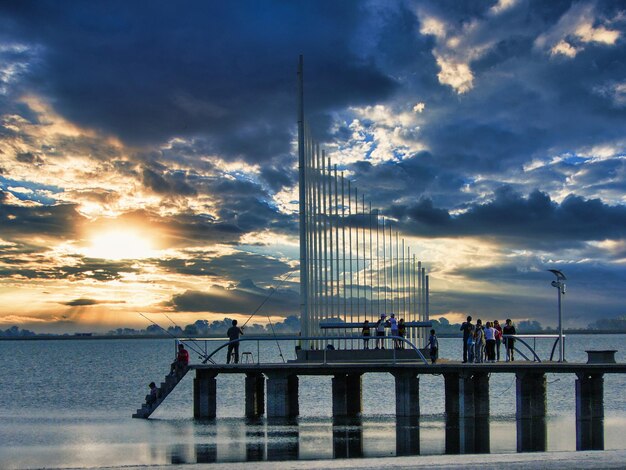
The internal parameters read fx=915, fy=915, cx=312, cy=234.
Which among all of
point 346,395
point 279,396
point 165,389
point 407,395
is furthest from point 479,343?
point 165,389

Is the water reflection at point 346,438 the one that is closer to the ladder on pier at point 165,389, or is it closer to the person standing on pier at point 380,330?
the ladder on pier at point 165,389

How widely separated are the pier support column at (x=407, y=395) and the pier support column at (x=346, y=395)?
3531 mm

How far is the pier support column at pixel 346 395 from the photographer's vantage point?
143 ft

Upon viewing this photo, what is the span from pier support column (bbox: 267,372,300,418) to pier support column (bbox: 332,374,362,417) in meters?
2.68

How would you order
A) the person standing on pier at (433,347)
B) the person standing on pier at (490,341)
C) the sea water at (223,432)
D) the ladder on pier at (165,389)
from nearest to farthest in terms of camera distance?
the sea water at (223,432) → the person standing on pier at (433,347) → the person standing on pier at (490,341) → the ladder on pier at (165,389)

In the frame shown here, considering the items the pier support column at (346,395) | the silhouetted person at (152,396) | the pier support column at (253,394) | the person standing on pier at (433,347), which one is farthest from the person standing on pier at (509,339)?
the silhouetted person at (152,396)

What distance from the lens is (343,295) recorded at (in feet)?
139

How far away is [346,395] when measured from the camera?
44.4 metres

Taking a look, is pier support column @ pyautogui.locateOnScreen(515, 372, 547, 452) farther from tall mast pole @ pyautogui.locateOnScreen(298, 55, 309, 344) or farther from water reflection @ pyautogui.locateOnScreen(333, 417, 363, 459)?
tall mast pole @ pyautogui.locateOnScreen(298, 55, 309, 344)

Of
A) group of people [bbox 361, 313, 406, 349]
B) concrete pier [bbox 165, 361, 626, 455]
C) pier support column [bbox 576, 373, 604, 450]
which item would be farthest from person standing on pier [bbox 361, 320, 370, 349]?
pier support column [bbox 576, 373, 604, 450]

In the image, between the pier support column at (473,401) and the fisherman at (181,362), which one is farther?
the fisherman at (181,362)

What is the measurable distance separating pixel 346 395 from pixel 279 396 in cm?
468

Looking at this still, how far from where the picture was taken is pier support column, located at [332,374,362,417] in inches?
1716

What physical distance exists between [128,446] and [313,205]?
14.9 meters
